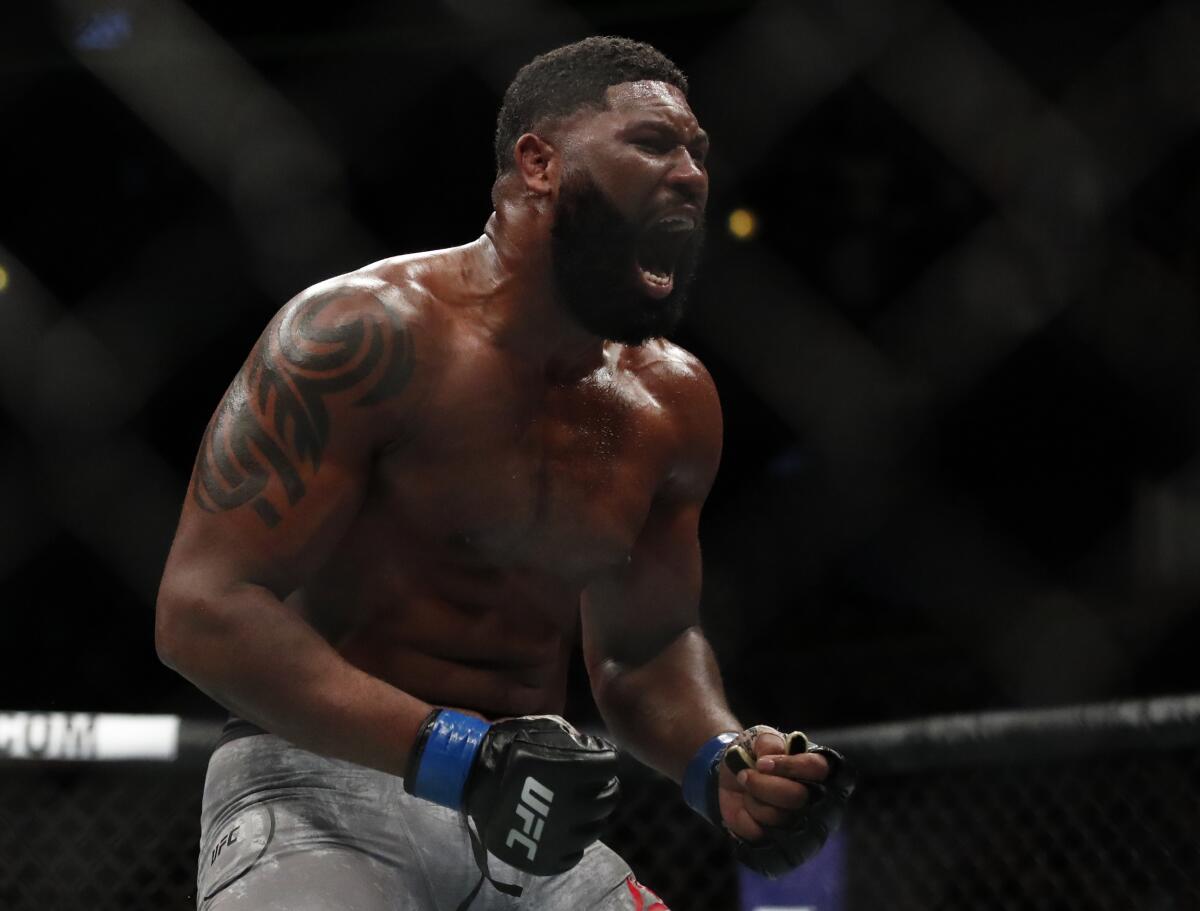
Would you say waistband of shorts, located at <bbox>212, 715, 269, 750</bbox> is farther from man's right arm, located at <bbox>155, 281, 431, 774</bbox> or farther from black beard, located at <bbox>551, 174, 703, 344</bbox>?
black beard, located at <bbox>551, 174, 703, 344</bbox>

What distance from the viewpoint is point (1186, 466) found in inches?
165

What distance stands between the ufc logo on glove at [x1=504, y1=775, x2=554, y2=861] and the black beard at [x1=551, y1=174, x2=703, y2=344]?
1.60 feet

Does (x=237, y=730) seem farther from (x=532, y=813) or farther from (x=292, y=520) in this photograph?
(x=532, y=813)

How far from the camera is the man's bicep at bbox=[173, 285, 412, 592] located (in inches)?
52.4

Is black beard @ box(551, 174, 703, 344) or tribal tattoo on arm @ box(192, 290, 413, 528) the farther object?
black beard @ box(551, 174, 703, 344)

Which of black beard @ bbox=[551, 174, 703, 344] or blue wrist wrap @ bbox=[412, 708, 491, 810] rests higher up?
black beard @ bbox=[551, 174, 703, 344]

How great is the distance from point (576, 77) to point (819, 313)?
268 centimetres

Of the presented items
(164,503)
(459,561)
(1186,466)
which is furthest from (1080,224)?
(459,561)

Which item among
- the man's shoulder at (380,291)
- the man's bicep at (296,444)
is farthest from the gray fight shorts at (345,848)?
the man's shoulder at (380,291)

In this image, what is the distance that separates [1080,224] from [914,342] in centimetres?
53

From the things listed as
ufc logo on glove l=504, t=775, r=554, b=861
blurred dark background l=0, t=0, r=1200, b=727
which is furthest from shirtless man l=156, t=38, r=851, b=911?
blurred dark background l=0, t=0, r=1200, b=727

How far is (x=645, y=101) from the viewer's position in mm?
1499

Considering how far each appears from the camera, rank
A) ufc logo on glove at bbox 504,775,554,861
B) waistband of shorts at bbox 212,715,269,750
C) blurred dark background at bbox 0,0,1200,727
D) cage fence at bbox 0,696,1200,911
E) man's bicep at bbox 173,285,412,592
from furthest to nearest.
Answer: blurred dark background at bbox 0,0,1200,727 → cage fence at bbox 0,696,1200,911 → waistband of shorts at bbox 212,715,269,750 → man's bicep at bbox 173,285,412,592 → ufc logo on glove at bbox 504,775,554,861

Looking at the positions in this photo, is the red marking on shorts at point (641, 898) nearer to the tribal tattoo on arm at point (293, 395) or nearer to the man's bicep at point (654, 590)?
the man's bicep at point (654, 590)
